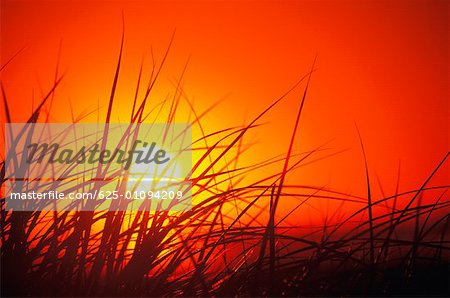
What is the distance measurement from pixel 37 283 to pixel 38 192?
0.22m

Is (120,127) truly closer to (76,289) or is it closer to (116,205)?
(116,205)

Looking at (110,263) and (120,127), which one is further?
(120,127)

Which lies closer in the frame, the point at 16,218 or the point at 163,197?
the point at 16,218

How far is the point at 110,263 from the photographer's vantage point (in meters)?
0.89

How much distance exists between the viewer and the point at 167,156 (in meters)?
1.12

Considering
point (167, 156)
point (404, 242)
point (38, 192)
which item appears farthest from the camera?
point (167, 156)

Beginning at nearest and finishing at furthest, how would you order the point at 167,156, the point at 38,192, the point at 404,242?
the point at 404,242, the point at 38,192, the point at 167,156

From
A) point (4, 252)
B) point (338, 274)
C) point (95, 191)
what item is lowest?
point (338, 274)

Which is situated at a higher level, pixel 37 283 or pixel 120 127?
pixel 120 127

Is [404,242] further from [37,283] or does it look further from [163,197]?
[37,283]

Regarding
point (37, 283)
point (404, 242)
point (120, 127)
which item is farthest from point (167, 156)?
point (404, 242)

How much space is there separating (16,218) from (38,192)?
0.36ft

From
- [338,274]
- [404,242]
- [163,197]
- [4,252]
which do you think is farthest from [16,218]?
[404,242]

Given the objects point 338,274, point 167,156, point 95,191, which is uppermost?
point 167,156
